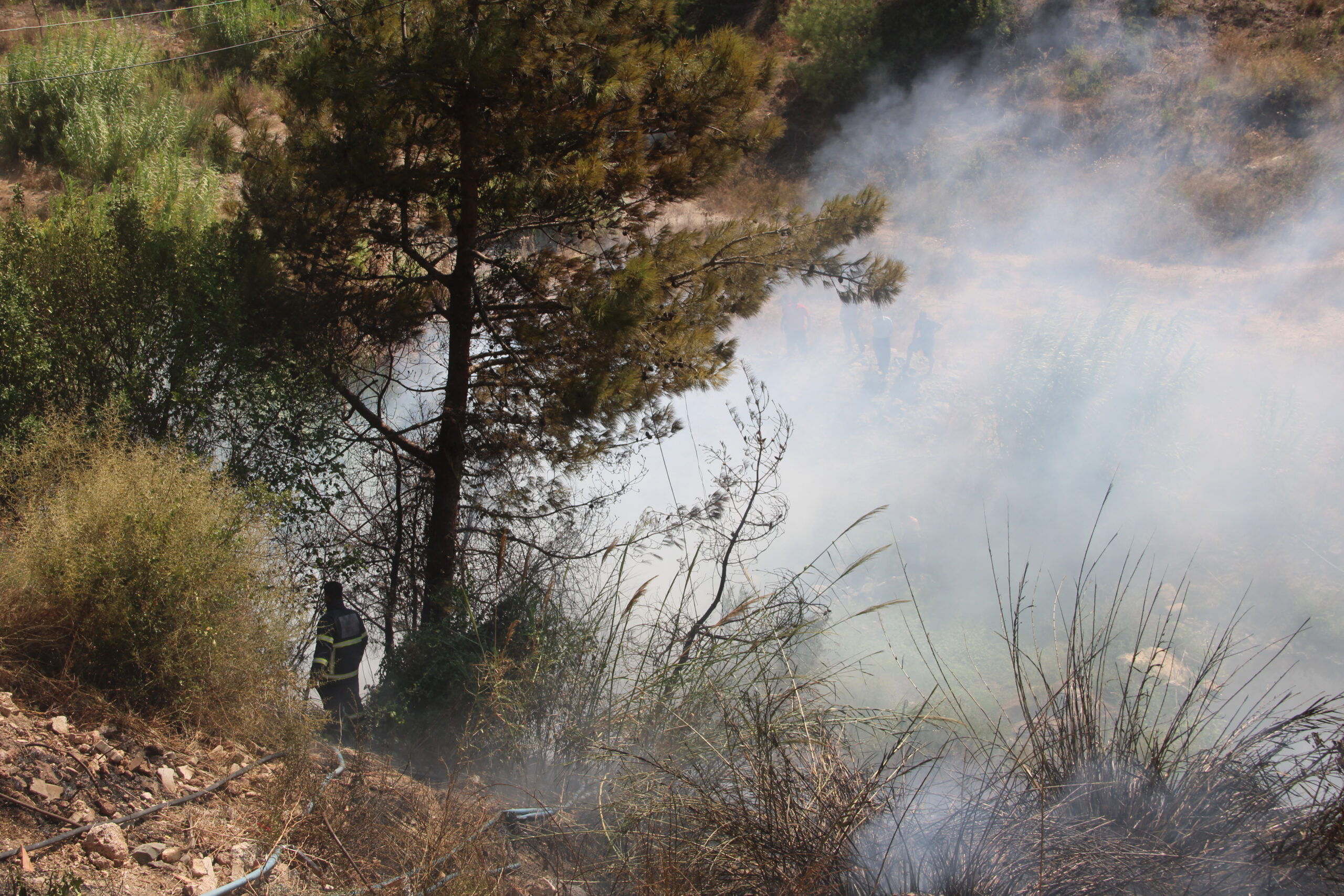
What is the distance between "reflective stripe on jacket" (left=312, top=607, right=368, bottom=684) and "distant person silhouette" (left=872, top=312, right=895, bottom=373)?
881 cm

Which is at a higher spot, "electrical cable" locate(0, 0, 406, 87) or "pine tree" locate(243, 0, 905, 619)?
"electrical cable" locate(0, 0, 406, 87)

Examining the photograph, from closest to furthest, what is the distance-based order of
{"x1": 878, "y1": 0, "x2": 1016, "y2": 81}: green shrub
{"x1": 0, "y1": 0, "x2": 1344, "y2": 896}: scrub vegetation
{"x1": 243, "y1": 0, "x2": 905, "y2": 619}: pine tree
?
{"x1": 0, "y1": 0, "x2": 1344, "y2": 896}: scrub vegetation, {"x1": 243, "y1": 0, "x2": 905, "y2": 619}: pine tree, {"x1": 878, "y1": 0, "x2": 1016, "y2": 81}: green shrub

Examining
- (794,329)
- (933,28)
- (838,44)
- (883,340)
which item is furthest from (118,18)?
(933,28)

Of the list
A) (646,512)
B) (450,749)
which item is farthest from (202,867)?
(646,512)

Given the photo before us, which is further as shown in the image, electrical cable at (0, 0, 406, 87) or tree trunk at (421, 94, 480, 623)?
tree trunk at (421, 94, 480, 623)

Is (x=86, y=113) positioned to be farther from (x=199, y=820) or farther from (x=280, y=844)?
(x=280, y=844)

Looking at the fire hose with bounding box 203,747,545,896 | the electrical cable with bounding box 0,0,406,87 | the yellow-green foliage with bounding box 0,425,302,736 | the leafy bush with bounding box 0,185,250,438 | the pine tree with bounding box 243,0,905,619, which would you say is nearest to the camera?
the fire hose with bounding box 203,747,545,896

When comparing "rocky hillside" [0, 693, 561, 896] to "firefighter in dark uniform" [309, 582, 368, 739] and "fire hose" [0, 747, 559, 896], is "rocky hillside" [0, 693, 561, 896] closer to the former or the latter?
"fire hose" [0, 747, 559, 896]

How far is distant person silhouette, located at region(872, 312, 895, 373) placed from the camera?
11.8m

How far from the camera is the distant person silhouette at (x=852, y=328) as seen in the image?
40.6 feet

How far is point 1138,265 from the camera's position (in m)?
11.9

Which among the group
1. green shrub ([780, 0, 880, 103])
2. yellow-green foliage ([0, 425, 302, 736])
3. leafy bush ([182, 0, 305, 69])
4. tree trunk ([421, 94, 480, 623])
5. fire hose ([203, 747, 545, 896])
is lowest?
fire hose ([203, 747, 545, 896])

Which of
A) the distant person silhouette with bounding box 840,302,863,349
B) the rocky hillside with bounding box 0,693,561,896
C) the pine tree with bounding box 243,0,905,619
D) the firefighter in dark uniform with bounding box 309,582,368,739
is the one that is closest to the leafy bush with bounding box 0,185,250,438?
the pine tree with bounding box 243,0,905,619

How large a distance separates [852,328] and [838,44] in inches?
273
